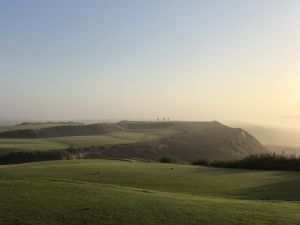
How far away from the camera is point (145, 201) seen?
1423 centimetres

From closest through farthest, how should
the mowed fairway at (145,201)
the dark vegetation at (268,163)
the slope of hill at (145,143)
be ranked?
the mowed fairway at (145,201), the dark vegetation at (268,163), the slope of hill at (145,143)

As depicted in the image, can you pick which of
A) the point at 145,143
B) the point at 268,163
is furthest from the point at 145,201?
the point at 145,143

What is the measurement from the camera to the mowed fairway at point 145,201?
12242mm

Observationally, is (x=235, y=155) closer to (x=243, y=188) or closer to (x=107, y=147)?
(x=107, y=147)

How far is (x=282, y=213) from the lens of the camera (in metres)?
13.5

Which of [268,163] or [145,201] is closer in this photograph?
[145,201]

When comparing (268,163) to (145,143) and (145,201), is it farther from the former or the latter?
(145,143)

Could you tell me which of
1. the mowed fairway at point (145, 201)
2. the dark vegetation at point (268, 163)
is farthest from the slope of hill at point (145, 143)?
the mowed fairway at point (145, 201)

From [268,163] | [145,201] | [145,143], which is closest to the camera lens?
[145,201]

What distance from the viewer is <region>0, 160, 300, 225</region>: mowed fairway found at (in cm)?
1224

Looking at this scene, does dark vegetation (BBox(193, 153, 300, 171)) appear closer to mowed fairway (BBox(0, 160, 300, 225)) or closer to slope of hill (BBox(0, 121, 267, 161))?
mowed fairway (BBox(0, 160, 300, 225))

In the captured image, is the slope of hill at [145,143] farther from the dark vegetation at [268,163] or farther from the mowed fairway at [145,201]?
the mowed fairway at [145,201]

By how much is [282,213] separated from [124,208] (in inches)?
160

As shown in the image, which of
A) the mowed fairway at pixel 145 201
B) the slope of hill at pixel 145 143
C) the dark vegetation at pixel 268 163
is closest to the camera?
the mowed fairway at pixel 145 201
